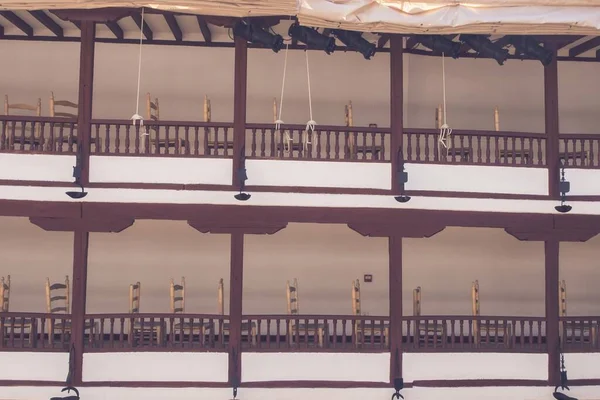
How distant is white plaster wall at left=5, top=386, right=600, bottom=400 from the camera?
7.54m

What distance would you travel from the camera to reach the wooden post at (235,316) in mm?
7641

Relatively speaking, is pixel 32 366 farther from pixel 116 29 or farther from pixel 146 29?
pixel 146 29

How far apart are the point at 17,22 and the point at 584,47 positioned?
973cm

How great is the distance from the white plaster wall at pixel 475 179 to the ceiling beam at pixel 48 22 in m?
6.20

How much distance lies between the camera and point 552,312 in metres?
8.05

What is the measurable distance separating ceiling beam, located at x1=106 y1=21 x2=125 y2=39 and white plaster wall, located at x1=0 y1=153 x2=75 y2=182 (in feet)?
9.07

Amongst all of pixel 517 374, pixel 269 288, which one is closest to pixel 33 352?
pixel 269 288

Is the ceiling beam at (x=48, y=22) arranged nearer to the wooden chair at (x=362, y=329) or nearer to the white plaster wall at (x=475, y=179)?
the white plaster wall at (x=475, y=179)

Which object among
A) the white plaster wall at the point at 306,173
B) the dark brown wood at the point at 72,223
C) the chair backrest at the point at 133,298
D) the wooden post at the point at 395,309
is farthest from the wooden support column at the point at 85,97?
the wooden post at the point at 395,309

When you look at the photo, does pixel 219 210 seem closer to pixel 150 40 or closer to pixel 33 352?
pixel 33 352

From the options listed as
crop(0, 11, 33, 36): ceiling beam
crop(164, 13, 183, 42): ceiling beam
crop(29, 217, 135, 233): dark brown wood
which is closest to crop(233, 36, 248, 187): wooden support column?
crop(164, 13, 183, 42): ceiling beam

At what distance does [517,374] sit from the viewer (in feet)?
26.1

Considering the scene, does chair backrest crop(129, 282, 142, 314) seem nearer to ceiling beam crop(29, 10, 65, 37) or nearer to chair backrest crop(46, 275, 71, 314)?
chair backrest crop(46, 275, 71, 314)

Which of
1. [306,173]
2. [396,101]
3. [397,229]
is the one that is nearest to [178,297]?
[306,173]
